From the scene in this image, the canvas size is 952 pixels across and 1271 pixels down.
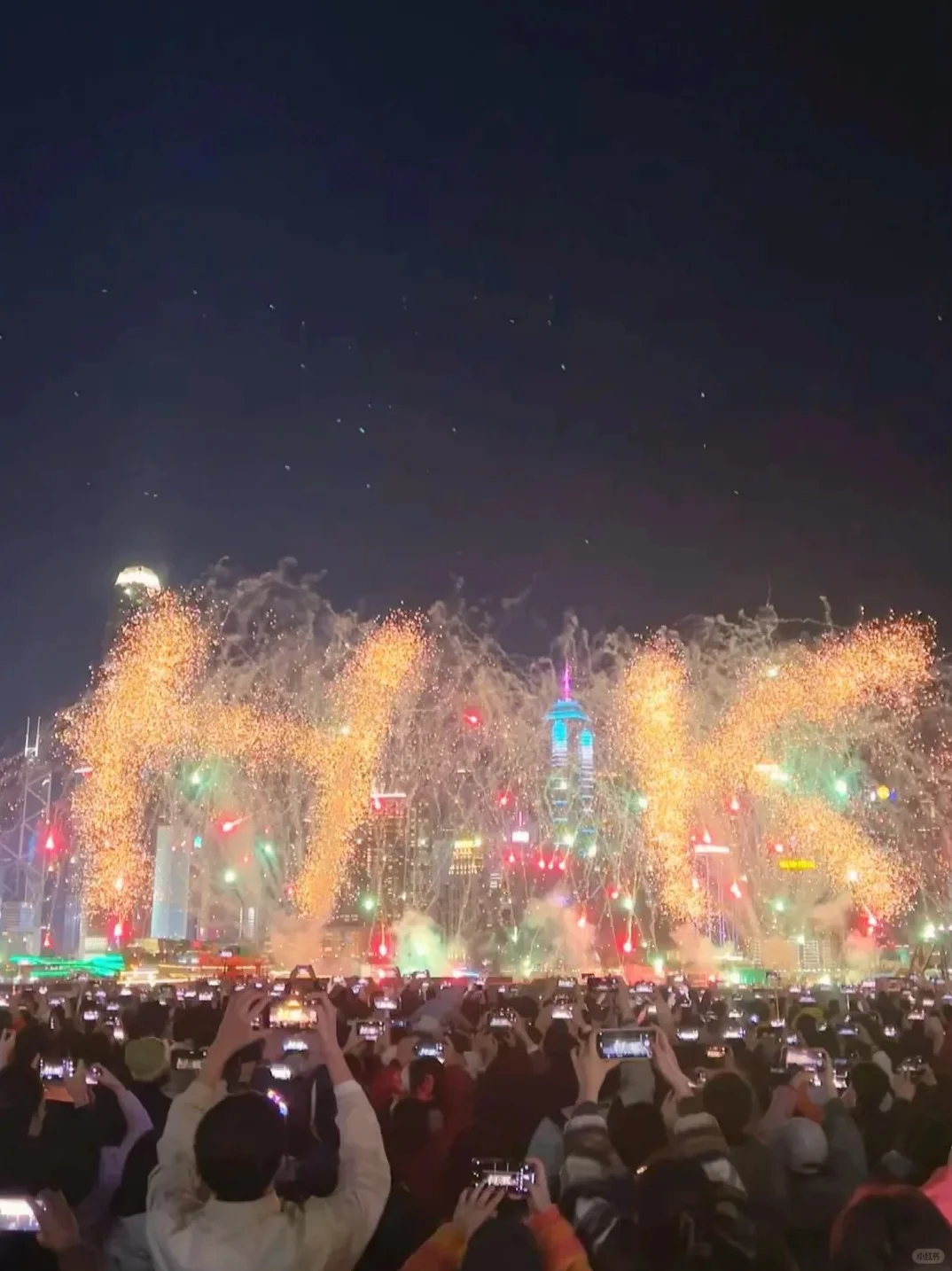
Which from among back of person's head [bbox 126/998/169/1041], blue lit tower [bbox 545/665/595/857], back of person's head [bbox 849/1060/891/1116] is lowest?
back of person's head [bbox 126/998/169/1041]

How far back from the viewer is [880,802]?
5728 cm

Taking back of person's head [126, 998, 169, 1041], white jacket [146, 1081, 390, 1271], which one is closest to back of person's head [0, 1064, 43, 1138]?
white jacket [146, 1081, 390, 1271]

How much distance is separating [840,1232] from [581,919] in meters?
70.0

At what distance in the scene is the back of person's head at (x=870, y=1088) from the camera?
8.16 meters

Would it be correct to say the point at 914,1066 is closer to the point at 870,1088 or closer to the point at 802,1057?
the point at 802,1057

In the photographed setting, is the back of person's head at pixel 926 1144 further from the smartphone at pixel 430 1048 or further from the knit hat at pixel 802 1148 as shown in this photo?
the smartphone at pixel 430 1048

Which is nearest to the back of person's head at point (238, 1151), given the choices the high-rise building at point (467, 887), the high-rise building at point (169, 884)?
the high-rise building at point (467, 887)

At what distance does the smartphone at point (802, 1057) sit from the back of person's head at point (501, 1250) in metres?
7.35

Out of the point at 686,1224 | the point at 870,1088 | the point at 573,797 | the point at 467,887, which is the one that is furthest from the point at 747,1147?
the point at 467,887

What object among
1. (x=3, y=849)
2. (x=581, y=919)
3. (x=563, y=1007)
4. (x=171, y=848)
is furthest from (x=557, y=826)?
(x=563, y=1007)

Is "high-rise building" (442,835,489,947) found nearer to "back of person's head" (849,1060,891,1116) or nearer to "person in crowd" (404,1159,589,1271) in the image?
"back of person's head" (849,1060,891,1116)

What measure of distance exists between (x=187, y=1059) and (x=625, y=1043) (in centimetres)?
394

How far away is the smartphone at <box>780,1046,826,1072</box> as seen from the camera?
10.6m

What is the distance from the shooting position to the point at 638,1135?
232 inches
